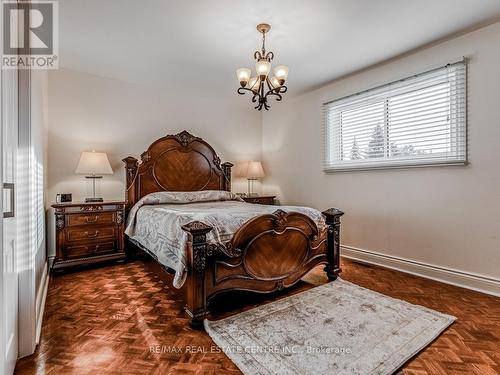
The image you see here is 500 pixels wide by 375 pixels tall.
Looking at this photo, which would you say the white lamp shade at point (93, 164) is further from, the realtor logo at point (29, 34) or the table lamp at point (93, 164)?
the realtor logo at point (29, 34)

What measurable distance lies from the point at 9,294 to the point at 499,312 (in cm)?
343

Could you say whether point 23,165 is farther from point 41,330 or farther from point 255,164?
point 255,164

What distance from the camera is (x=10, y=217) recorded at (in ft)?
4.65

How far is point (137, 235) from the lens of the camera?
3305 mm

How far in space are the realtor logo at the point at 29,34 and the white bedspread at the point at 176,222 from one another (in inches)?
58.5

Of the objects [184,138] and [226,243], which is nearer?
[226,243]

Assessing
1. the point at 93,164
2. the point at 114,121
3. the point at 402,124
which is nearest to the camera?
the point at 402,124

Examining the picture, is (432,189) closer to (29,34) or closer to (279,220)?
(279,220)

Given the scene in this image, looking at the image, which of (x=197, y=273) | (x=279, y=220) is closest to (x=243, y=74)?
(x=279, y=220)

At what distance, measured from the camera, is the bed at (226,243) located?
2.03 metres

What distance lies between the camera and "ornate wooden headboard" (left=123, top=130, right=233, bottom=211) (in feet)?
12.7

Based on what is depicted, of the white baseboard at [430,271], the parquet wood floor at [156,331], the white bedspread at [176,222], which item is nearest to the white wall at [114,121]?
the white bedspread at [176,222]

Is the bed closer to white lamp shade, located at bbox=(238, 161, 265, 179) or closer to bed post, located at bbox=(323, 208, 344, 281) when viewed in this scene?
bed post, located at bbox=(323, 208, 344, 281)

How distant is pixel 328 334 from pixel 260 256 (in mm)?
783
